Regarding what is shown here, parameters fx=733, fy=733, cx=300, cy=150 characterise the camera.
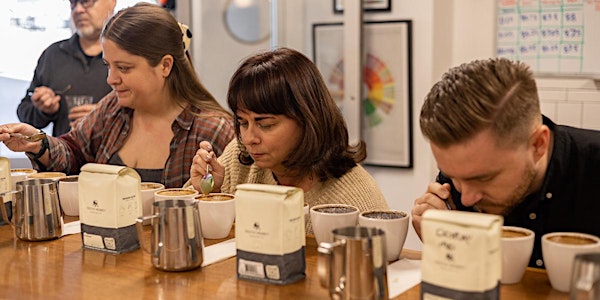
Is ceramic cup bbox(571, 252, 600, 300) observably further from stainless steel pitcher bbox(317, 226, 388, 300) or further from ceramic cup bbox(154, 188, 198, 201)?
ceramic cup bbox(154, 188, 198, 201)

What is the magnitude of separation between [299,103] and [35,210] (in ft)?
2.69

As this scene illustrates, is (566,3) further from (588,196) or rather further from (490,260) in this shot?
(490,260)

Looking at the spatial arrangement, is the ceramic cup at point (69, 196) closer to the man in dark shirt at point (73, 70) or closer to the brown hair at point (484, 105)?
the brown hair at point (484, 105)

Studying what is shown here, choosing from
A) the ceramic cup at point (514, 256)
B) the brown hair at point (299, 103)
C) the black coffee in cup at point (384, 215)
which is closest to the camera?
the ceramic cup at point (514, 256)

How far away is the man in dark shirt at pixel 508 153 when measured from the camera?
5.18 feet

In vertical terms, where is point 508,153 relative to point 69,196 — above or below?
above

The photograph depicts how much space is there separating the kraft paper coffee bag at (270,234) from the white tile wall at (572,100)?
2506mm

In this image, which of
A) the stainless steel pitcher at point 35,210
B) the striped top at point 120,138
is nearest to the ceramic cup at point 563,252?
the stainless steel pitcher at point 35,210

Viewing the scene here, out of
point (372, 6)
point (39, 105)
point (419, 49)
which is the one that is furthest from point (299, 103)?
point (372, 6)

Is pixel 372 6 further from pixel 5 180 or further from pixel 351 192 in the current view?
pixel 5 180

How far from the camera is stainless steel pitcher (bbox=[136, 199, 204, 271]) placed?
163 cm

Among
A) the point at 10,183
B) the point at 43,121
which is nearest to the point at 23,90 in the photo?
the point at 43,121

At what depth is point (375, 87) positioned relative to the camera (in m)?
4.32

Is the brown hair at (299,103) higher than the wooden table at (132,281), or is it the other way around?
the brown hair at (299,103)
